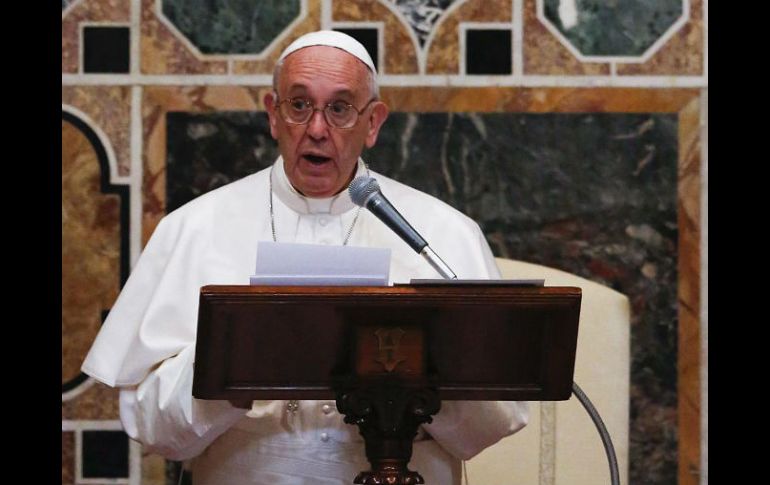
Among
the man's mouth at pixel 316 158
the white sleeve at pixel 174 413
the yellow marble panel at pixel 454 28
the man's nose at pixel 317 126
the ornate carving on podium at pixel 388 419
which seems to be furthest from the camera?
the yellow marble panel at pixel 454 28

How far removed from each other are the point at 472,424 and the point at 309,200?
896 mm

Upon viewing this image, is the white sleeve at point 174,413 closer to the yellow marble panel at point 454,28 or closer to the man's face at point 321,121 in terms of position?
the man's face at point 321,121

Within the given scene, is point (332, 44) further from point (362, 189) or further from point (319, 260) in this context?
point (319, 260)

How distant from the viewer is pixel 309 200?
4336mm

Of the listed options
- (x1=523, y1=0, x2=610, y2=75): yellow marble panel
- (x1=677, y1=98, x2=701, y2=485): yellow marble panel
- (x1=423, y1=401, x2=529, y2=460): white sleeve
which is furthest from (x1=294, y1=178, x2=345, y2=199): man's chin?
(x1=677, y1=98, x2=701, y2=485): yellow marble panel

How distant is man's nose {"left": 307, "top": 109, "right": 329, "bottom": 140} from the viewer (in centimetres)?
404

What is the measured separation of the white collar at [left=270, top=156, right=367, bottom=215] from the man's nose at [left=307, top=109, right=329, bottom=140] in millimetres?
304

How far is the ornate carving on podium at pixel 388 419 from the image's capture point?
11.1 ft

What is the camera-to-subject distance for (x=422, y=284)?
10.7 feet

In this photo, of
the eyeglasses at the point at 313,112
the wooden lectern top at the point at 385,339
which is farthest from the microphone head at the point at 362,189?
the eyeglasses at the point at 313,112

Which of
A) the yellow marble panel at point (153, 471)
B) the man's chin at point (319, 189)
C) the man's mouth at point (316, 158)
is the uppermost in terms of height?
the man's mouth at point (316, 158)

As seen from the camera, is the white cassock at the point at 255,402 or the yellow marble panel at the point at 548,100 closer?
the white cassock at the point at 255,402

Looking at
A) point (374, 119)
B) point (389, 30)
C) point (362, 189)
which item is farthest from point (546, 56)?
point (362, 189)

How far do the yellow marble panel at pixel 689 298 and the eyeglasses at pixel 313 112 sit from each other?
1725 millimetres
